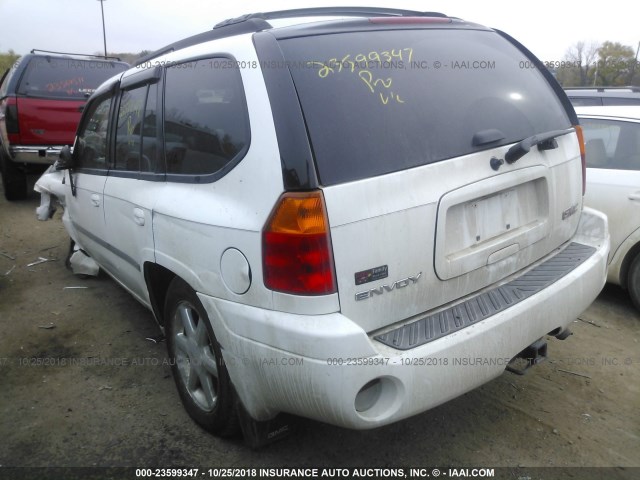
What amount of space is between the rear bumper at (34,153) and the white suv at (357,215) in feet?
17.1

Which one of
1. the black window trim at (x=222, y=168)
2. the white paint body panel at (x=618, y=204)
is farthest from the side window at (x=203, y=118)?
the white paint body panel at (x=618, y=204)

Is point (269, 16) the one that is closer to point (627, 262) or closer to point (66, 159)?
point (66, 159)

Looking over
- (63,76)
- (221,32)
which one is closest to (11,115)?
(63,76)

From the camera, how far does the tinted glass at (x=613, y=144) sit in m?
3.82

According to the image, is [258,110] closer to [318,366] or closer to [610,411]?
[318,366]

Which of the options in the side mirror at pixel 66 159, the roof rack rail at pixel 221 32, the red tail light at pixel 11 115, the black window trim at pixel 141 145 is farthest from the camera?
the red tail light at pixel 11 115

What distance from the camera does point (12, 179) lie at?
7.61 m

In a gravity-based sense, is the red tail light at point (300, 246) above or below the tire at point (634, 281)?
above

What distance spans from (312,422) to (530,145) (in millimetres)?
1672

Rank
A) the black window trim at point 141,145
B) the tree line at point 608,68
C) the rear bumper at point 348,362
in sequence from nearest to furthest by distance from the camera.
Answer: the rear bumper at point 348,362
the black window trim at point 141,145
the tree line at point 608,68

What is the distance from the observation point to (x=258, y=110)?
191cm

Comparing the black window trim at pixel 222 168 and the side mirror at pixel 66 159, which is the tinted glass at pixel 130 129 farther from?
the side mirror at pixel 66 159

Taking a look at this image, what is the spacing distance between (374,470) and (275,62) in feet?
5.84

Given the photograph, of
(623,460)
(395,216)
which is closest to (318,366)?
(395,216)
